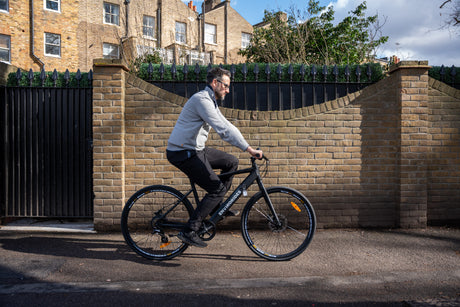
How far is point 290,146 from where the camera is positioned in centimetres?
501

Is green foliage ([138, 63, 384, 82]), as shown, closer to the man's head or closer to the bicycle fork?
the man's head

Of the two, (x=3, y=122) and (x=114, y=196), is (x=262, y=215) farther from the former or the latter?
(x=3, y=122)

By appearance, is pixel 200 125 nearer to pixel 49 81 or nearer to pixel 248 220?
pixel 248 220

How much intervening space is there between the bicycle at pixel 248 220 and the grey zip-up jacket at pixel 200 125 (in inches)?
16.8

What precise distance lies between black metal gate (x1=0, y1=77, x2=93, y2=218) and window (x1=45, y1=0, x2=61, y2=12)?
63.7ft

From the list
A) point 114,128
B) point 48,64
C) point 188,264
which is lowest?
point 188,264

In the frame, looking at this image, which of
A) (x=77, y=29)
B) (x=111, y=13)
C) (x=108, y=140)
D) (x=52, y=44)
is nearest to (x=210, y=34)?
(x=111, y=13)

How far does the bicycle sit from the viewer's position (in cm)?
368

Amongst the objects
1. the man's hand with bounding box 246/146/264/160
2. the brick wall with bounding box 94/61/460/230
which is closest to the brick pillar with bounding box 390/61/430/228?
the brick wall with bounding box 94/61/460/230

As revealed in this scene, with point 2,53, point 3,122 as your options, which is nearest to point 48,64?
point 2,53

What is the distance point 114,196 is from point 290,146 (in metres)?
2.63

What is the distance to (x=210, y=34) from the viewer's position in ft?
100

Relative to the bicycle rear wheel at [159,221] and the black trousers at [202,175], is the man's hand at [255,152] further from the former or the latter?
the bicycle rear wheel at [159,221]

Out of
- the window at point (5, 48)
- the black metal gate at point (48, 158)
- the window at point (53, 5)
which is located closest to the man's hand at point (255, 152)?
the black metal gate at point (48, 158)
